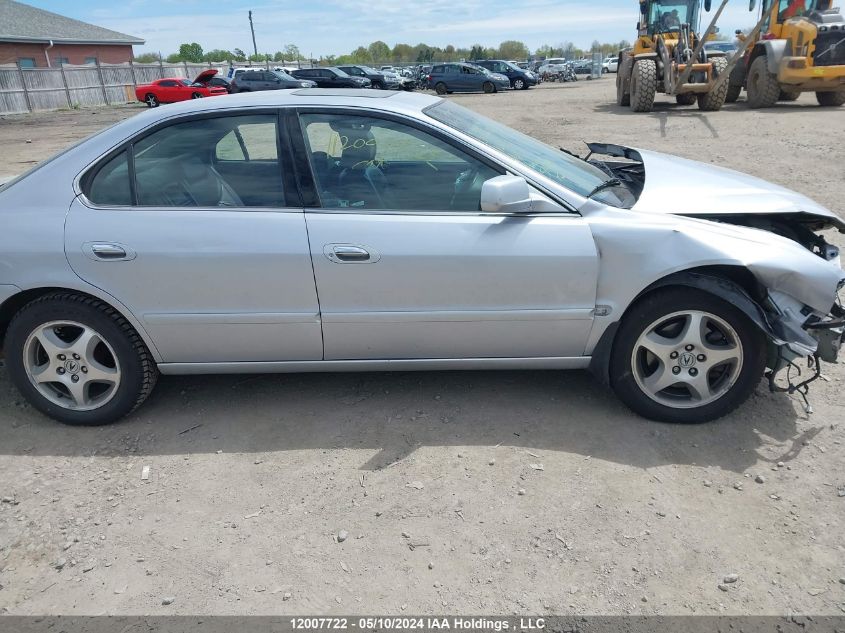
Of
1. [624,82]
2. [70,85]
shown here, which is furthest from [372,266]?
[70,85]

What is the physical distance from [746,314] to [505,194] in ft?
4.26

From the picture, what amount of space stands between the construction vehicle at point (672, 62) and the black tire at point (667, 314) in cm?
1429

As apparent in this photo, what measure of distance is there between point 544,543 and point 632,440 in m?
0.88

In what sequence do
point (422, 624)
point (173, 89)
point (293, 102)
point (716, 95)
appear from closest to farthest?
point (422, 624) → point (293, 102) → point (716, 95) → point (173, 89)

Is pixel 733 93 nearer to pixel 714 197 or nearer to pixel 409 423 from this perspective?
pixel 714 197

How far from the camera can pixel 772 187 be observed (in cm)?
362

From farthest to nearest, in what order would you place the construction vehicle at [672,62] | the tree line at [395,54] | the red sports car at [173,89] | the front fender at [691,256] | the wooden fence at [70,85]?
the tree line at [395,54] < the red sports car at [173,89] < the wooden fence at [70,85] < the construction vehicle at [672,62] < the front fender at [691,256]

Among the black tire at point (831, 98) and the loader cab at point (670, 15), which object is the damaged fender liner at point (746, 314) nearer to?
the black tire at point (831, 98)

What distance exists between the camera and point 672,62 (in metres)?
16.7

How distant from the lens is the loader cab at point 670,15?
1809cm

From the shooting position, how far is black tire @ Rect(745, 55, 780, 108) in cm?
1624

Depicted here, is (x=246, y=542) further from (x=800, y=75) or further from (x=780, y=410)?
(x=800, y=75)

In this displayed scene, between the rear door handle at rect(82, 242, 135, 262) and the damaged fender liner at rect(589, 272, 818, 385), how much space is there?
2.41 metres

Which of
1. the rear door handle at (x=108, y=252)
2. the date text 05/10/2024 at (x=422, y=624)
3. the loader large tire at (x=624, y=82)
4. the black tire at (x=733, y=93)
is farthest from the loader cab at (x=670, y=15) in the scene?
the date text 05/10/2024 at (x=422, y=624)
